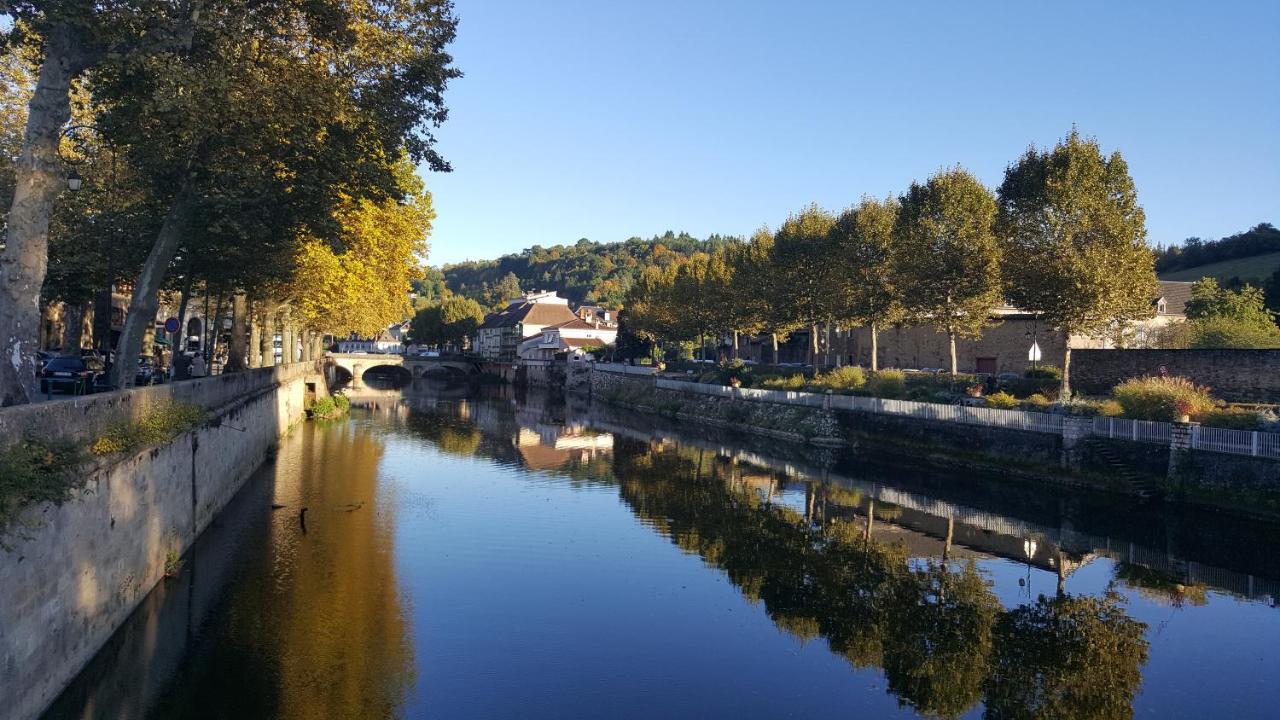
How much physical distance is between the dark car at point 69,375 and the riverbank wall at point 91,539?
7.92 meters

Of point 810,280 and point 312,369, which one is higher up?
point 810,280

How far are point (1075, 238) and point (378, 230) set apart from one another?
34.9 metres

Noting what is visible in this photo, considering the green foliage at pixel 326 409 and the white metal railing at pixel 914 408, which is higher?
the white metal railing at pixel 914 408

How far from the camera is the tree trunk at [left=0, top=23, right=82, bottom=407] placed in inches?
602

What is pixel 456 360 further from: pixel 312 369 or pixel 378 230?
pixel 378 230

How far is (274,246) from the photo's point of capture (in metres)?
28.2

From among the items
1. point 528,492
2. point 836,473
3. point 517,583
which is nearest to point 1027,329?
point 836,473

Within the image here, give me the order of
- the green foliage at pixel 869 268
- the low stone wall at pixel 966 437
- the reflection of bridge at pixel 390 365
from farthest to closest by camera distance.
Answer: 1. the reflection of bridge at pixel 390 365
2. the green foliage at pixel 869 268
3. the low stone wall at pixel 966 437

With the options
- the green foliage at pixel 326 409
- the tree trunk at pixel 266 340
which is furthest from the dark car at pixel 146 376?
the green foliage at pixel 326 409

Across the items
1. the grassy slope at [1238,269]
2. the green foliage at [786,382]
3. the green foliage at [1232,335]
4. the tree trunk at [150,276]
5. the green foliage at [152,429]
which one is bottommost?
the green foliage at [786,382]

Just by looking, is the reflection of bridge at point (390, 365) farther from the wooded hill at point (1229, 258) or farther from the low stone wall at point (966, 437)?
the wooded hill at point (1229, 258)

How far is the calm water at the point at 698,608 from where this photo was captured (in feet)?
47.0

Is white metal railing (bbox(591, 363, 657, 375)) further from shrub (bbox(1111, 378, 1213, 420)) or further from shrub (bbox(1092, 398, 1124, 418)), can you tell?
shrub (bbox(1111, 378, 1213, 420))

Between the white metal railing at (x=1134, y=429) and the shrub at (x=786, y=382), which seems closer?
the white metal railing at (x=1134, y=429)
